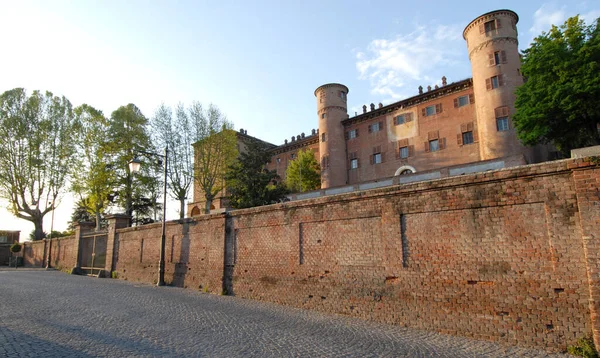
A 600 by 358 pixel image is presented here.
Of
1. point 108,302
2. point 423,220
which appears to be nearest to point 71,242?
point 108,302

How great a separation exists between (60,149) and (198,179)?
44.8 ft

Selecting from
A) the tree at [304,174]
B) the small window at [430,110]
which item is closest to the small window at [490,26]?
the small window at [430,110]

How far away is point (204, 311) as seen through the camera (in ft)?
31.6

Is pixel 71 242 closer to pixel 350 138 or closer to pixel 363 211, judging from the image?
pixel 363 211

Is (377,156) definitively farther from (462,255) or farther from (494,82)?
(462,255)

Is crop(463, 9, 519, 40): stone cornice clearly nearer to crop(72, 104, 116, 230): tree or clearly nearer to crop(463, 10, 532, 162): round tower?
crop(463, 10, 532, 162): round tower

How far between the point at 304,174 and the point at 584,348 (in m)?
34.3

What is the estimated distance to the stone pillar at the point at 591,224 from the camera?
18.5 ft

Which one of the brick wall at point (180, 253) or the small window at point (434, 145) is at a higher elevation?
the small window at point (434, 145)

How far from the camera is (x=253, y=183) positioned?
24.5m

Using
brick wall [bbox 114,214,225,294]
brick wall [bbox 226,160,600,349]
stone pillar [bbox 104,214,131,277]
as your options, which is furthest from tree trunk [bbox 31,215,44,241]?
brick wall [bbox 226,160,600,349]

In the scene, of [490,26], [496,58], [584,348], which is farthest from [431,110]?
[584,348]

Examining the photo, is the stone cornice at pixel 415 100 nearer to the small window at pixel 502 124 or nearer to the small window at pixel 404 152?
the small window at pixel 404 152

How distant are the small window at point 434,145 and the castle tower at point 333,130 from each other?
9683 millimetres
